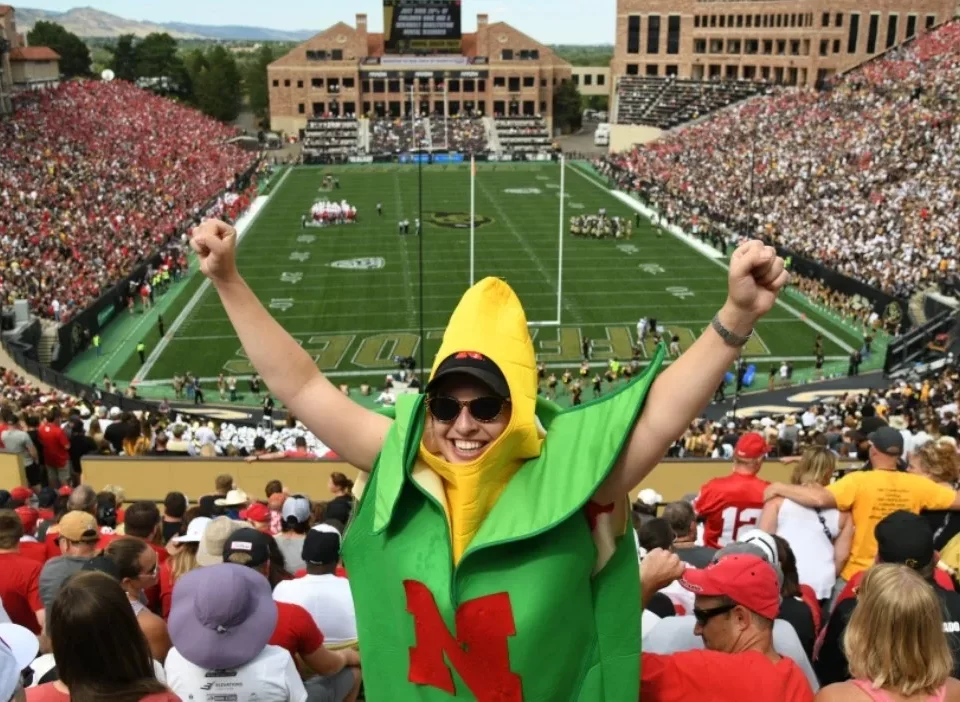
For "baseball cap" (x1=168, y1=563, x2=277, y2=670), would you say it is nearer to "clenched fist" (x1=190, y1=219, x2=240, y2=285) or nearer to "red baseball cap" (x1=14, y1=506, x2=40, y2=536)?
"clenched fist" (x1=190, y1=219, x2=240, y2=285)

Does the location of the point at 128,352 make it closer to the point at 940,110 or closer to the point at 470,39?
the point at 940,110

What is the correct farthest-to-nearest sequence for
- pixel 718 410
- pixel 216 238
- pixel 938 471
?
pixel 718 410 → pixel 938 471 → pixel 216 238

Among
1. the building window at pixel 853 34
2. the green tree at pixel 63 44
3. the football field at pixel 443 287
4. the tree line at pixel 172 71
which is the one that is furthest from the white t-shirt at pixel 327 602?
the green tree at pixel 63 44

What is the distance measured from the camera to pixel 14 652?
282cm

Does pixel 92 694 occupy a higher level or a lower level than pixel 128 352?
higher

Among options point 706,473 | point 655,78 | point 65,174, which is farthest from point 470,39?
point 706,473

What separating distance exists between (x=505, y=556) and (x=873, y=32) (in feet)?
207

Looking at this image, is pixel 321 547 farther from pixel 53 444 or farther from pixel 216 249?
pixel 53 444

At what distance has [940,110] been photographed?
36.9 meters

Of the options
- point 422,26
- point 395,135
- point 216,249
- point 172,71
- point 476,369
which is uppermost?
point 422,26

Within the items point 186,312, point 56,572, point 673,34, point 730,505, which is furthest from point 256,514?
point 673,34

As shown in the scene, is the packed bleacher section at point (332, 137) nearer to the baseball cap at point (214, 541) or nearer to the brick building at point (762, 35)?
the brick building at point (762, 35)

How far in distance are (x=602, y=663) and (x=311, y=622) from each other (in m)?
1.29

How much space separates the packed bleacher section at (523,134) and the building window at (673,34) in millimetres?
10230
